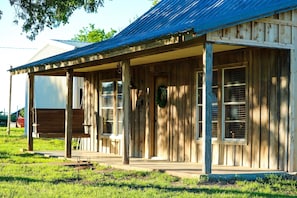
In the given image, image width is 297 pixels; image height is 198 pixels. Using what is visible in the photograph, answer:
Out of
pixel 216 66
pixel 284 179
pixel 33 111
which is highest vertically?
pixel 216 66

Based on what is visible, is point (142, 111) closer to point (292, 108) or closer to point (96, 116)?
point (96, 116)

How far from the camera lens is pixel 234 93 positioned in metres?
11.5

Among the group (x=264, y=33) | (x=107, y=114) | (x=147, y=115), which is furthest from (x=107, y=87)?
(x=264, y=33)

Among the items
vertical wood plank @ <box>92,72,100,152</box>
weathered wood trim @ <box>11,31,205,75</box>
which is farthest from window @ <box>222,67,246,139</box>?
vertical wood plank @ <box>92,72,100,152</box>

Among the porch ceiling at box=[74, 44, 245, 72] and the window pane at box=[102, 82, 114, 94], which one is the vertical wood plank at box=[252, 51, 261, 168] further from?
the window pane at box=[102, 82, 114, 94]

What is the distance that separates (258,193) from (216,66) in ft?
14.5

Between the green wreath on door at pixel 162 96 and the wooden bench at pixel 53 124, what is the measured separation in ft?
7.81

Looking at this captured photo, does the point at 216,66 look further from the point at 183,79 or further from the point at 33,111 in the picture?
the point at 33,111

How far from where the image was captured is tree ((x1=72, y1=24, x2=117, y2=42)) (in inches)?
2185

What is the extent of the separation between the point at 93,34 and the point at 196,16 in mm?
45772

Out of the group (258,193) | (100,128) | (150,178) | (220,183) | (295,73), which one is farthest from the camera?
(100,128)

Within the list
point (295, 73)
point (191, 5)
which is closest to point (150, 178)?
point (295, 73)

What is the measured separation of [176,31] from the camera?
29.9ft

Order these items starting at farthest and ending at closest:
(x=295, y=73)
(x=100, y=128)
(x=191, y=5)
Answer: (x=100, y=128) → (x=191, y=5) → (x=295, y=73)
